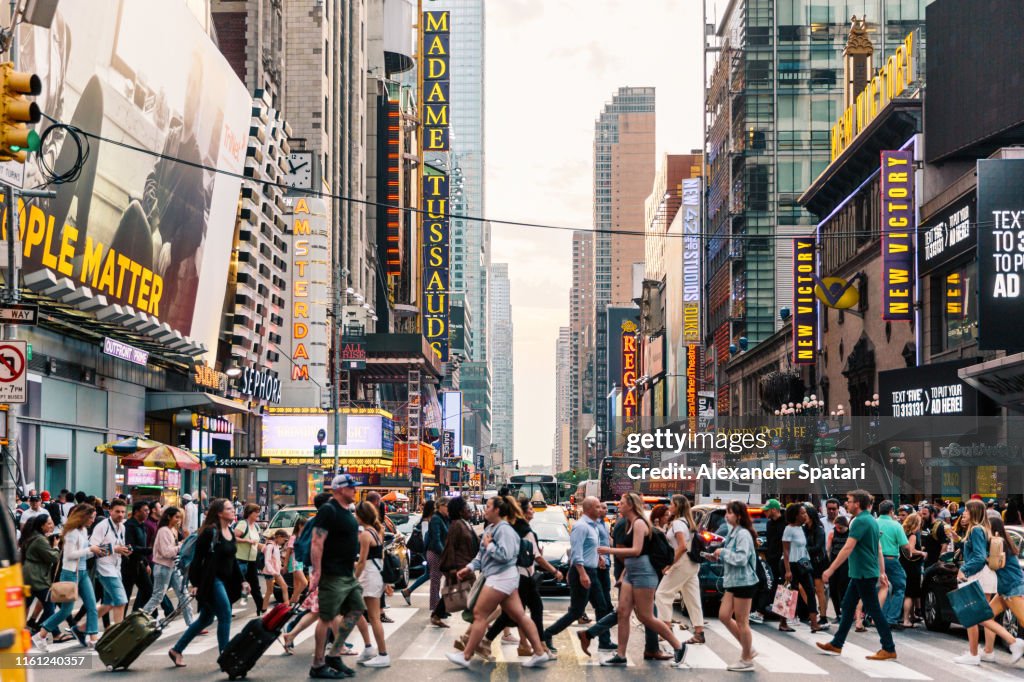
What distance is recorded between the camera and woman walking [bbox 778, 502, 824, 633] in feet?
61.0

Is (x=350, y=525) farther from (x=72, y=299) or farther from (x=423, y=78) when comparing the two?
(x=423, y=78)

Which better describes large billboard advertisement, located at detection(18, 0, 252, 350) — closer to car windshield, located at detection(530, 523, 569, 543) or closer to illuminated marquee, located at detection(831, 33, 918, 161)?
car windshield, located at detection(530, 523, 569, 543)

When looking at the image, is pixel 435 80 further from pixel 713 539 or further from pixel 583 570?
pixel 583 570

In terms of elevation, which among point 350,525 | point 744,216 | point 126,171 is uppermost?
point 744,216

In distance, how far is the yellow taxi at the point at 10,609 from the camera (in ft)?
23.0

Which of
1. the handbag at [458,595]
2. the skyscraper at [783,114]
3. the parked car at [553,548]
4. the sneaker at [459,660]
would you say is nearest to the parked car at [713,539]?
the parked car at [553,548]

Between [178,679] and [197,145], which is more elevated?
[197,145]

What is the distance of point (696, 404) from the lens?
122375mm

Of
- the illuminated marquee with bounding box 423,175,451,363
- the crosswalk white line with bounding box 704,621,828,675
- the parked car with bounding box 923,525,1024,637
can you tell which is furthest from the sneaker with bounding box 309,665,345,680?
the illuminated marquee with bounding box 423,175,451,363

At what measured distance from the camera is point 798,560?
61.2 ft

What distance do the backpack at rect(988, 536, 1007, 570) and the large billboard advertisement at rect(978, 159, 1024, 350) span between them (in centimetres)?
2503

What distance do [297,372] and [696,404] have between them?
57.0 meters

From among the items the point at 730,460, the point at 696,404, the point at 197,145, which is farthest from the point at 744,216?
the point at 197,145

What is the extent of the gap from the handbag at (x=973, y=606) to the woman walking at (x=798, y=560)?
12.4 feet
